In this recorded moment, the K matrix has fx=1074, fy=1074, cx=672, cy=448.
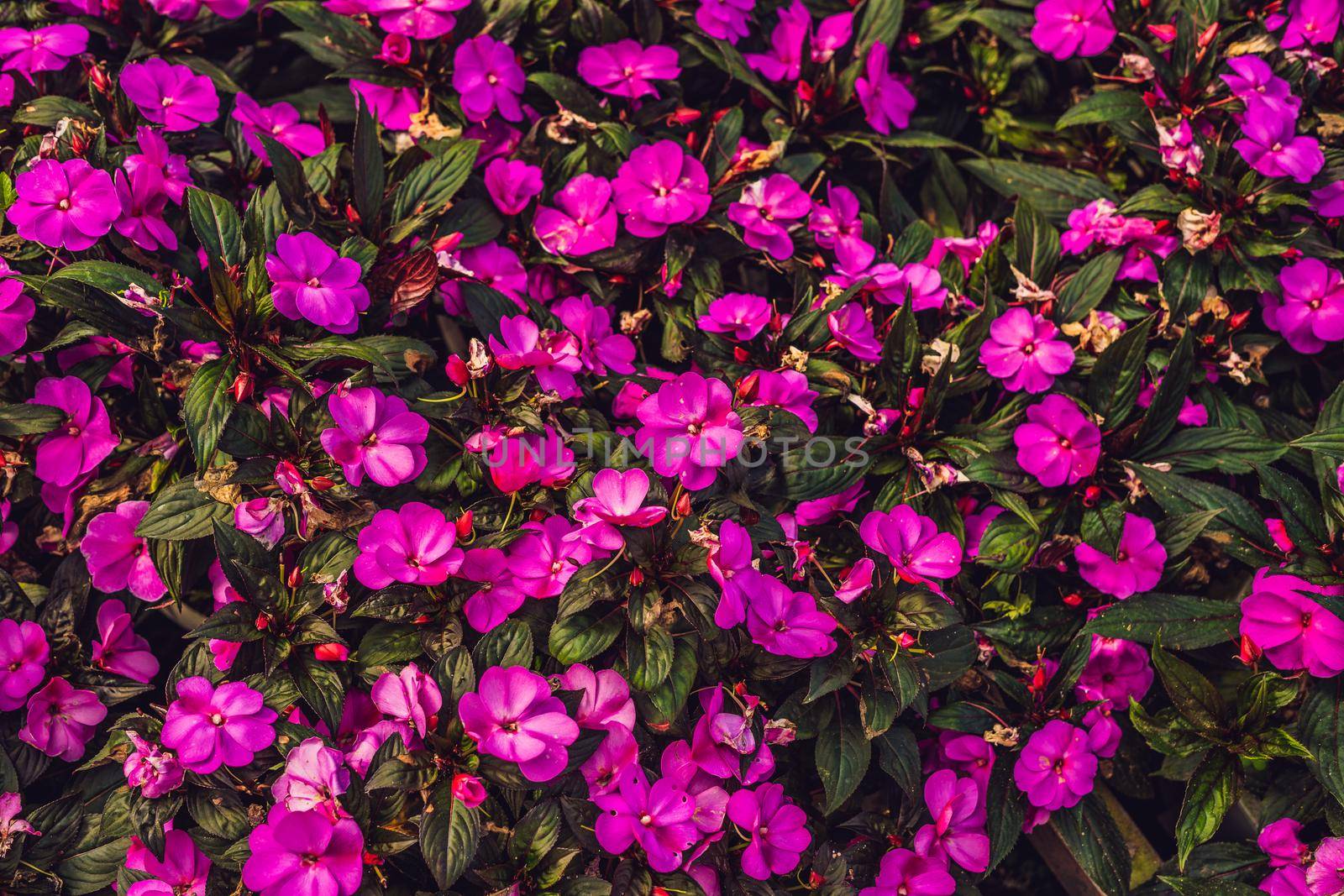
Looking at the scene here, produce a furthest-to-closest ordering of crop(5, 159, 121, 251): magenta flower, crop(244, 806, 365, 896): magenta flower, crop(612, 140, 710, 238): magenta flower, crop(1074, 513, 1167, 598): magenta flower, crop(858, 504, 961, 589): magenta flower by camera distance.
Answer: crop(612, 140, 710, 238): magenta flower → crop(1074, 513, 1167, 598): magenta flower → crop(858, 504, 961, 589): magenta flower → crop(5, 159, 121, 251): magenta flower → crop(244, 806, 365, 896): magenta flower

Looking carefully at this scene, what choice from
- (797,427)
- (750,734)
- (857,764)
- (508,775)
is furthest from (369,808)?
(797,427)

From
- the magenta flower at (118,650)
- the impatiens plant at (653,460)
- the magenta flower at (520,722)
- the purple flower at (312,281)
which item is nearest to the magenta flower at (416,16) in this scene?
the impatiens plant at (653,460)

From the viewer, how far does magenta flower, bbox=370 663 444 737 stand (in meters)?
1.77

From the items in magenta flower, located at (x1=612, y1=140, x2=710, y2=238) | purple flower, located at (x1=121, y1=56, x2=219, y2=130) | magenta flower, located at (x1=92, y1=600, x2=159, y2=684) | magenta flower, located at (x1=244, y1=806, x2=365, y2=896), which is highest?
purple flower, located at (x1=121, y1=56, x2=219, y2=130)

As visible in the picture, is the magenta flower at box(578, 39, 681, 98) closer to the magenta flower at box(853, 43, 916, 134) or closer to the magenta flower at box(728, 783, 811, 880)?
the magenta flower at box(853, 43, 916, 134)

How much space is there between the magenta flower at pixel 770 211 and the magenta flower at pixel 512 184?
0.44 meters

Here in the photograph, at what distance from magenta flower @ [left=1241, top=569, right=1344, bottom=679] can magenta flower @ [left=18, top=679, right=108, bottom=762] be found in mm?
2149

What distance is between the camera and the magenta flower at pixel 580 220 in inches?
90.3

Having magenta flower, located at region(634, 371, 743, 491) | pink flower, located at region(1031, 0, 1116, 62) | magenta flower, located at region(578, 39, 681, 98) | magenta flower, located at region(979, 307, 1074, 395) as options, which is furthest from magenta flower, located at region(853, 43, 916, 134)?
magenta flower, located at region(634, 371, 743, 491)

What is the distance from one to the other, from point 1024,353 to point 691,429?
82cm

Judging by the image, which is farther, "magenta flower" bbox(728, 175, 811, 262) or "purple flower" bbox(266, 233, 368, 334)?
"magenta flower" bbox(728, 175, 811, 262)

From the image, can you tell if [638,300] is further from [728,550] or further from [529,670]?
[529,670]

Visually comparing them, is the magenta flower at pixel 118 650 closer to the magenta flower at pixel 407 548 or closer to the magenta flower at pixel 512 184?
the magenta flower at pixel 407 548

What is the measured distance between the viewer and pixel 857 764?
1968 mm
